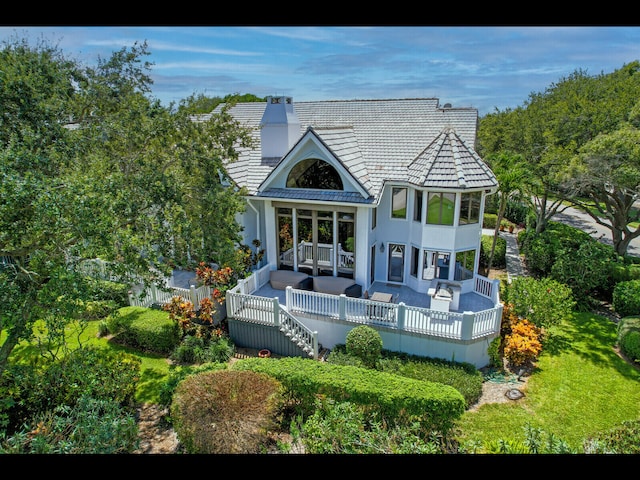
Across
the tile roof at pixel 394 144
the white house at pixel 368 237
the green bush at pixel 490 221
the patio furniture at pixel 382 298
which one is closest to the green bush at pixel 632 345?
the white house at pixel 368 237

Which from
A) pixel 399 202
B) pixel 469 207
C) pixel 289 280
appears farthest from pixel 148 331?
pixel 469 207

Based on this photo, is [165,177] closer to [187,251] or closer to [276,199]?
[187,251]

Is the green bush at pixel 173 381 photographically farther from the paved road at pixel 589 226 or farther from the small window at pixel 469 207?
the paved road at pixel 589 226

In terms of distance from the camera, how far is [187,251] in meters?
13.5

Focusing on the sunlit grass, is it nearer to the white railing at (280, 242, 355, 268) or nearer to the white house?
the white house

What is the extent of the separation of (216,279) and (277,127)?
8084 millimetres

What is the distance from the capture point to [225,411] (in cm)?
1017

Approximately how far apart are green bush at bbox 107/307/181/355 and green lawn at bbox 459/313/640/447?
10555 millimetres

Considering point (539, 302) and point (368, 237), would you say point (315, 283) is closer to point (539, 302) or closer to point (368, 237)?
point (368, 237)

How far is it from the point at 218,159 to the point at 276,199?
425 centimetres

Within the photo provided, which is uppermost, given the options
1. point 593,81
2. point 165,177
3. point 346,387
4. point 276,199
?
point 593,81

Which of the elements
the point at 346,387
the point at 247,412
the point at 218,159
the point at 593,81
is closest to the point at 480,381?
the point at 346,387

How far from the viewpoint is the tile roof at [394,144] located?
665 inches

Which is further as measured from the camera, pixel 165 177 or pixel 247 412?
pixel 165 177
